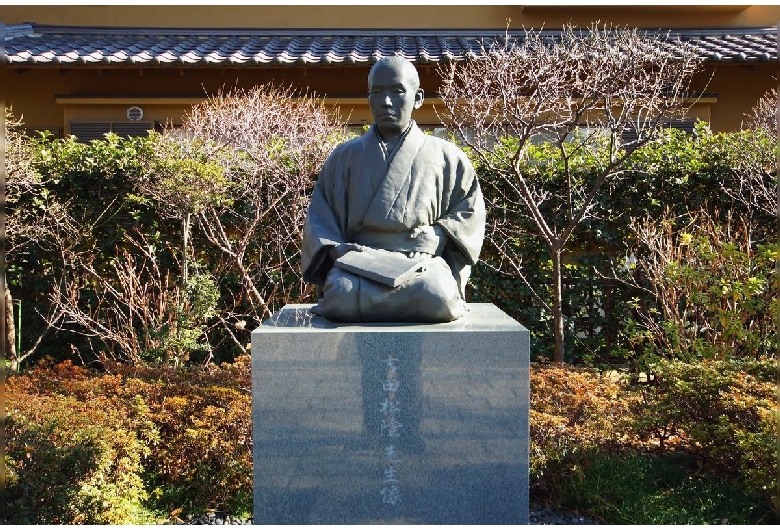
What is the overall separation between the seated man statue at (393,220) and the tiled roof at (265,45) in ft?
14.1

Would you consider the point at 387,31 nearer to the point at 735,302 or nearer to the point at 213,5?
the point at 213,5

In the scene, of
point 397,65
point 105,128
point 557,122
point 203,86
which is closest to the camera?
point 397,65

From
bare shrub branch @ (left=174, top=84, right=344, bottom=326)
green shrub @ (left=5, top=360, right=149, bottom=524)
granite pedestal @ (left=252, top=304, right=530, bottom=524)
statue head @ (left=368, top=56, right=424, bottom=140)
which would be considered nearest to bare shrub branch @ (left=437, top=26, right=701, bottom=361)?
bare shrub branch @ (left=174, top=84, right=344, bottom=326)

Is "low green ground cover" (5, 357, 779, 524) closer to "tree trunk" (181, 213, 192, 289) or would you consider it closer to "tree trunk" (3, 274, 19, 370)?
"tree trunk" (3, 274, 19, 370)

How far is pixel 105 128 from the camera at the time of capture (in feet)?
33.3

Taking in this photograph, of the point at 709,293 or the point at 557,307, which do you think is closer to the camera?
the point at 709,293

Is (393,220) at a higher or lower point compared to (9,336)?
higher

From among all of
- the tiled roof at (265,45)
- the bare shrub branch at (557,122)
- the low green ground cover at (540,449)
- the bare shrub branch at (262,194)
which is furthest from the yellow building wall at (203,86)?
the low green ground cover at (540,449)

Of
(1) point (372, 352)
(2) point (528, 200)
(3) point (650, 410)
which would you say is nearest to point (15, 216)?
(2) point (528, 200)

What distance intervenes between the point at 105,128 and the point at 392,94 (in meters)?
7.05

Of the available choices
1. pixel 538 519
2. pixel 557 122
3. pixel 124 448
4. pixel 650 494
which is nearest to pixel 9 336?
pixel 124 448

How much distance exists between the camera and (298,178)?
7684 mm

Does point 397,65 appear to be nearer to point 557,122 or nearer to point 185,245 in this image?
point 557,122

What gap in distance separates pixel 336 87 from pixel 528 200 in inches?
150
